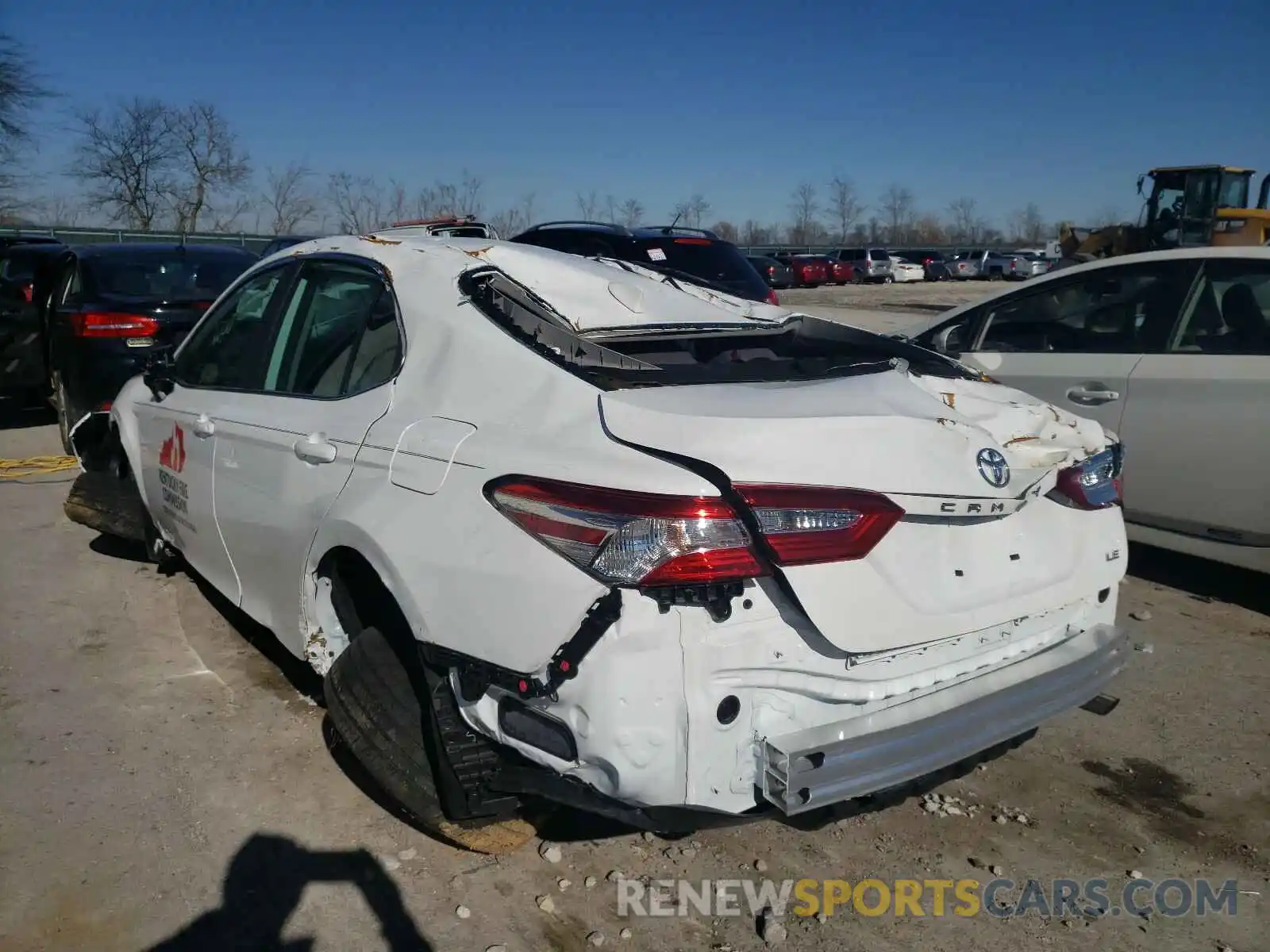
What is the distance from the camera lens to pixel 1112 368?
5125 mm

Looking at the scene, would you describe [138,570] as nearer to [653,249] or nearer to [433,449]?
[433,449]

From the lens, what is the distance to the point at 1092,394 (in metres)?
5.14

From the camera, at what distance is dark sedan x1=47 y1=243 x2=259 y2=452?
7152mm

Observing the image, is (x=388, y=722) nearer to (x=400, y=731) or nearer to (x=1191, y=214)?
(x=400, y=731)

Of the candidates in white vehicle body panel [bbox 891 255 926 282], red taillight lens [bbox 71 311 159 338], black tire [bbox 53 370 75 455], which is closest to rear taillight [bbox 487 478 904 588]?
red taillight lens [bbox 71 311 159 338]

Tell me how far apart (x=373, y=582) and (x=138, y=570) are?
325 cm

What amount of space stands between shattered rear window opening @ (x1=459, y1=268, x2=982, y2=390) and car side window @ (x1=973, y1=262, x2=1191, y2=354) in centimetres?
228

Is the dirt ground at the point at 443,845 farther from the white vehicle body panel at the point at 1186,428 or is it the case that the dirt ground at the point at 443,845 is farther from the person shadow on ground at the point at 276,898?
the white vehicle body panel at the point at 1186,428

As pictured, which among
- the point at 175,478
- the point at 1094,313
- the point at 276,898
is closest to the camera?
the point at 276,898

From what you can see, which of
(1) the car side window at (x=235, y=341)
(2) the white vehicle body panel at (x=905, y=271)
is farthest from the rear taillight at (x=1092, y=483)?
(2) the white vehicle body panel at (x=905, y=271)

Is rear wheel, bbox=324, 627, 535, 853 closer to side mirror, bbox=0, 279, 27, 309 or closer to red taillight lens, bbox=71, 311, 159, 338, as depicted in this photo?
red taillight lens, bbox=71, 311, 159, 338

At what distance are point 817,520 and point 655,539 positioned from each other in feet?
1.23

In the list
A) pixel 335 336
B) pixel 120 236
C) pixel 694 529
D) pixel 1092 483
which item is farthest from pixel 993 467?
pixel 120 236

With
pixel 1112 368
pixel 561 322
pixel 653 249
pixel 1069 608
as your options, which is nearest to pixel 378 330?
pixel 561 322
